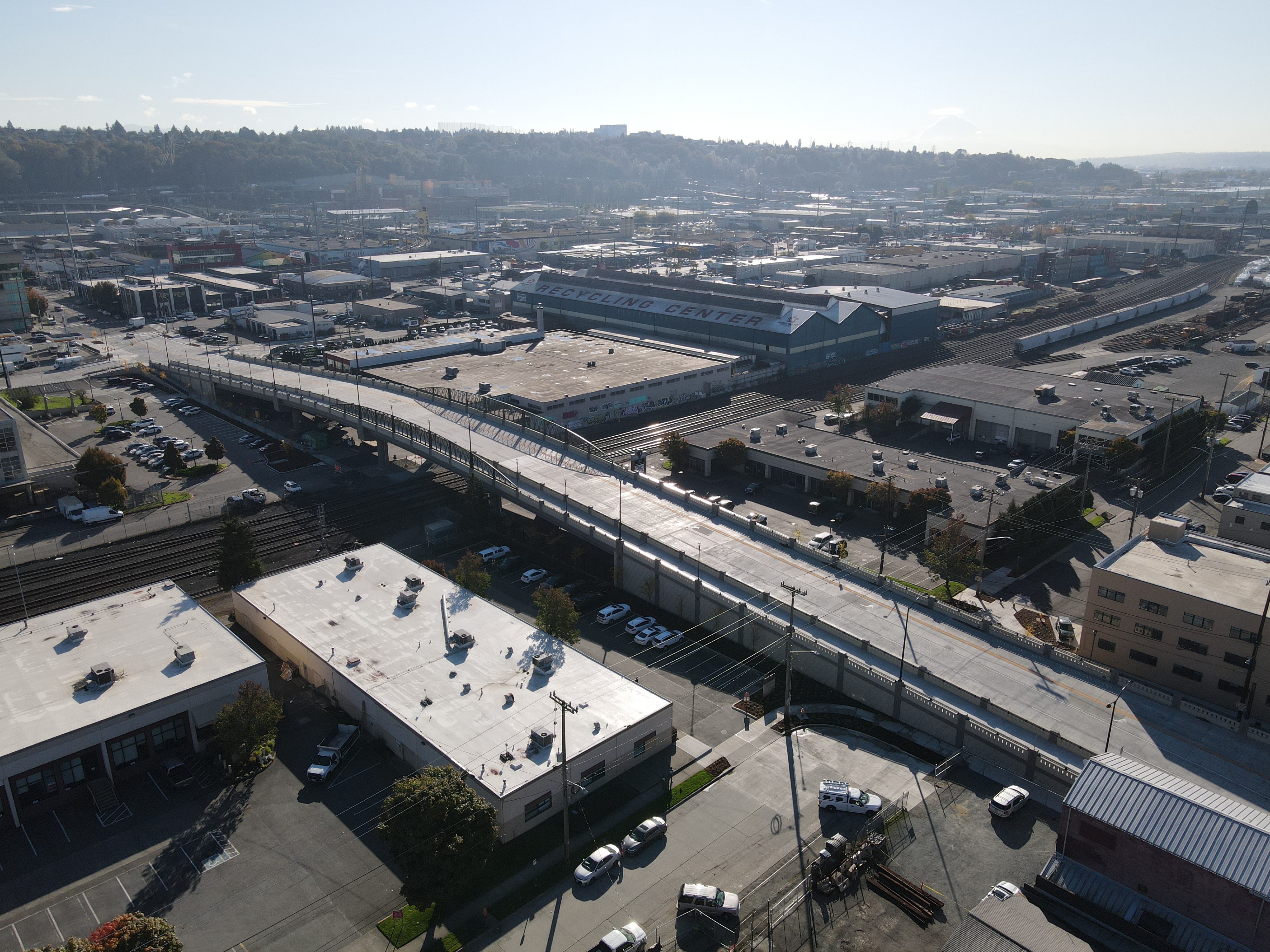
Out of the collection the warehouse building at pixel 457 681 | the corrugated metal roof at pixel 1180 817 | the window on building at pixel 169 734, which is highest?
the corrugated metal roof at pixel 1180 817

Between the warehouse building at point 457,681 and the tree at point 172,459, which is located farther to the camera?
the tree at point 172,459

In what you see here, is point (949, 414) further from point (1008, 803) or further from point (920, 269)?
point (920, 269)

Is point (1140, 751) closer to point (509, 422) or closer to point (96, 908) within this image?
point (96, 908)

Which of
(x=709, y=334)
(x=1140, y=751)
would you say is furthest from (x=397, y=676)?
(x=709, y=334)

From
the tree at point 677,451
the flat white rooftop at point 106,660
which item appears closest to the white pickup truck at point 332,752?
the flat white rooftop at point 106,660

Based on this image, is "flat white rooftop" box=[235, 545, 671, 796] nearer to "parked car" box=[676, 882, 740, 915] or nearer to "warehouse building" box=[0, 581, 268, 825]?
"warehouse building" box=[0, 581, 268, 825]

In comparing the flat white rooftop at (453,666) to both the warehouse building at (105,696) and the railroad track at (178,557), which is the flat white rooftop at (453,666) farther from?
the railroad track at (178,557)

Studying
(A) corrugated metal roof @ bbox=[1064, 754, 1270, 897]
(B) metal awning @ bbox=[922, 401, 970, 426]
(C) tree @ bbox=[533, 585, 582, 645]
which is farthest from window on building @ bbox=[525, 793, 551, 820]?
(B) metal awning @ bbox=[922, 401, 970, 426]
